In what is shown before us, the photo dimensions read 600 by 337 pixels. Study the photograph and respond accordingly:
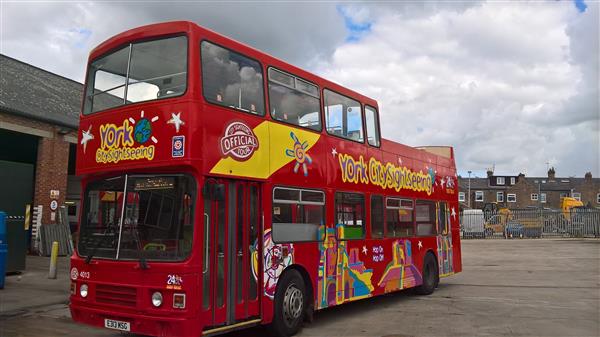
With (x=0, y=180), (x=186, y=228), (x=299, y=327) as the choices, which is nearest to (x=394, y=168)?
(x=299, y=327)

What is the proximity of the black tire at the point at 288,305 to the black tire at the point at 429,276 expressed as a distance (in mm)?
5215

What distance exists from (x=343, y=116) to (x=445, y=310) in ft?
14.6

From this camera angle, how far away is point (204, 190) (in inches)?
246

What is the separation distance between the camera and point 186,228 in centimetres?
615

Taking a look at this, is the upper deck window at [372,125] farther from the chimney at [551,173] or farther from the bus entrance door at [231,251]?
the chimney at [551,173]

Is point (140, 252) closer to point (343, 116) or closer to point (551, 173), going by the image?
point (343, 116)

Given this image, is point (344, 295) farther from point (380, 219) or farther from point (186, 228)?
point (186, 228)

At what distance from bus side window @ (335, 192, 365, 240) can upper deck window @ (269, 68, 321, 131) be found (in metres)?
1.42

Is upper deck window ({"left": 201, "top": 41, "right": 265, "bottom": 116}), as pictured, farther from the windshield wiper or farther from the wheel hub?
the wheel hub

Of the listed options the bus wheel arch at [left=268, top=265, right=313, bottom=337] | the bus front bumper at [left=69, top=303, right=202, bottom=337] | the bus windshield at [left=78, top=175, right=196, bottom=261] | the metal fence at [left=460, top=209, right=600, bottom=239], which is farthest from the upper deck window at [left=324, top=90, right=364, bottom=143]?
the metal fence at [left=460, top=209, right=600, bottom=239]

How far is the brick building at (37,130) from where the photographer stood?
1700 centimetres

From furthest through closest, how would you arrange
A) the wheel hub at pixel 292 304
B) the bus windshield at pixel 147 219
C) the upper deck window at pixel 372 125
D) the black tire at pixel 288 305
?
the upper deck window at pixel 372 125 < the wheel hub at pixel 292 304 < the black tire at pixel 288 305 < the bus windshield at pixel 147 219

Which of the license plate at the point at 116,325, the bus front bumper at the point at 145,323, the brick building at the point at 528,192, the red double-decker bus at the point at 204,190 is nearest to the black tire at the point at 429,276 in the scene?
the red double-decker bus at the point at 204,190

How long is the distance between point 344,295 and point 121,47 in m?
5.51
